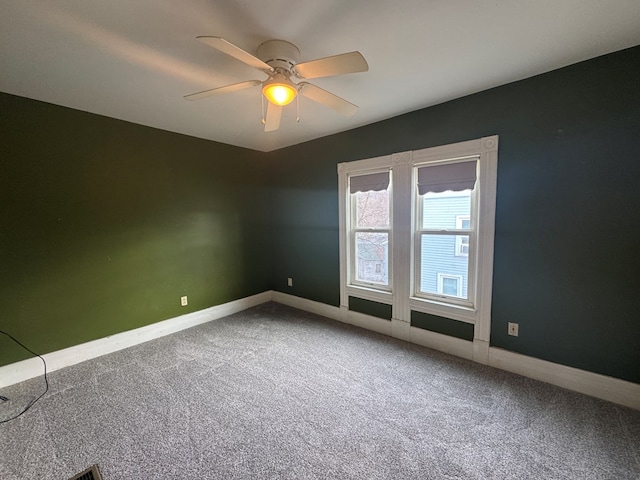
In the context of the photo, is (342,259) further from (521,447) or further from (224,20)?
(224,20)

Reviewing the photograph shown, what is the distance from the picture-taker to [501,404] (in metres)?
1.91

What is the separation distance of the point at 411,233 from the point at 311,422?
1.98 m

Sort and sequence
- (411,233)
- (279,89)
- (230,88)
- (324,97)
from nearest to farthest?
(279,89) < (230,88) < (324,97) < (411,233)

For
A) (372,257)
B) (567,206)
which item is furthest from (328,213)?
(567,206)

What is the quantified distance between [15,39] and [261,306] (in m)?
3.52

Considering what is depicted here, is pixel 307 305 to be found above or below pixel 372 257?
below

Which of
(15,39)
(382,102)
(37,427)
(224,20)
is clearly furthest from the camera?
(382,102)

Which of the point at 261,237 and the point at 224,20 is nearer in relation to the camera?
the point at 224,20

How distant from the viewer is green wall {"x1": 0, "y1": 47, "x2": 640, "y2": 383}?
186cm

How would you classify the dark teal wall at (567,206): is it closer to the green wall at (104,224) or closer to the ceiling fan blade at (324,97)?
the ceiling fan blade at (324,97)

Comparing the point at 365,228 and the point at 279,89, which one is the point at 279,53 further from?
the point at 365,228

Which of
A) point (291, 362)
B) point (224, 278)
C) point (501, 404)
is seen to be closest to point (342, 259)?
point (291, 362)

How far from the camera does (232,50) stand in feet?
4.28

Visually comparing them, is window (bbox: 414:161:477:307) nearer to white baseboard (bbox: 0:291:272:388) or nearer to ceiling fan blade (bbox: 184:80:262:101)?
ceiling fan blade (bbox: 184:80:262:101)
